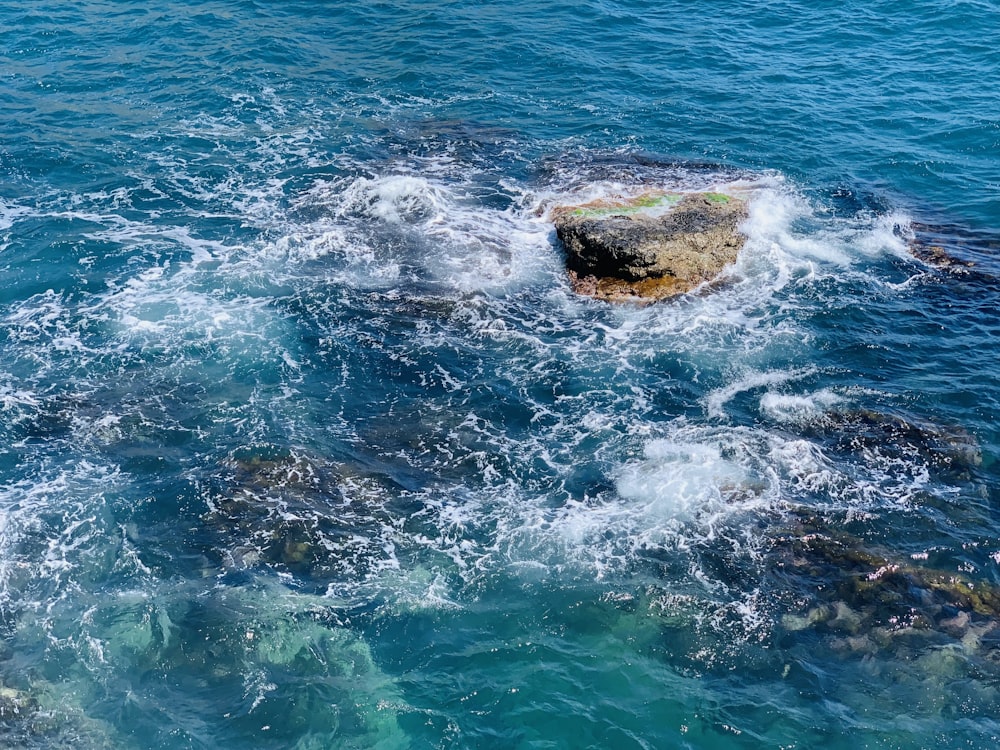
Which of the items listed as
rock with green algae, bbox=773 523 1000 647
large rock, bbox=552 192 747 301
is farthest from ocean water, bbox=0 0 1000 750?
large rock, bbox=552 192 747 301

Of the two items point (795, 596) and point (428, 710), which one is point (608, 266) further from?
point (428, 710)

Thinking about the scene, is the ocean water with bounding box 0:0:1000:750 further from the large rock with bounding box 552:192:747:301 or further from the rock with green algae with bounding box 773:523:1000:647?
the large rock with bounding box 552:192:747:301

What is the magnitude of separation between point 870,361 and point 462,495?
1514cm

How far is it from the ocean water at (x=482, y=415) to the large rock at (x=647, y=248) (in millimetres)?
923

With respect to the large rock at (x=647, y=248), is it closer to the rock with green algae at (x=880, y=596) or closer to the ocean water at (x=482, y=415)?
the ocean water at (x=482, y=415)

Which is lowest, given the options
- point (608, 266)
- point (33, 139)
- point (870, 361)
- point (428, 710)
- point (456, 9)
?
point (428, 710)

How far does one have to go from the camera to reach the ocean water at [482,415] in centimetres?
1853

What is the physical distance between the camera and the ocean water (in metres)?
18.5

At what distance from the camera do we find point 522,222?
34469 mm

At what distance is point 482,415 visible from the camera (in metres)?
25.6

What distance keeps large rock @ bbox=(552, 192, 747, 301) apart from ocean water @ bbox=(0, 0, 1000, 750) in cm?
92

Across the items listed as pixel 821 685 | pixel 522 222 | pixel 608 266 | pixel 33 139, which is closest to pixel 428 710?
pixel 821 685

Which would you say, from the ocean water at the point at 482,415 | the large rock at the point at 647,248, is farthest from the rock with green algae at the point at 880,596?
the large rock at the point at 647,248

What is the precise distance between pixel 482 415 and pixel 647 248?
9868 millimetres
